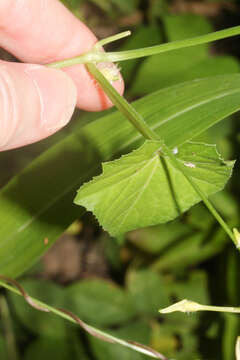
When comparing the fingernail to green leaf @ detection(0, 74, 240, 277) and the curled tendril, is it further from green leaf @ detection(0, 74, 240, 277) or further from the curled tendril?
the curled tendril

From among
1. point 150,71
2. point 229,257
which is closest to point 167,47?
point 150,71

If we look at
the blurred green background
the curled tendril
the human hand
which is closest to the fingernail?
the human hand

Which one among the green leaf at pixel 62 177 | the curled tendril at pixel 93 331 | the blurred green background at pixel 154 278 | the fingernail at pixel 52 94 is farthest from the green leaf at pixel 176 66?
the curled tendril at pixel 93 331

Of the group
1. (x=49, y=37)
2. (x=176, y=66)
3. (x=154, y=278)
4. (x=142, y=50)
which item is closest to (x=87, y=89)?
(x=49, y=37)

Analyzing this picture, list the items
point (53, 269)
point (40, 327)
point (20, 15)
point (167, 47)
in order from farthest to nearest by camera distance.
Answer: point (53, 269)
point (40, 327)
point (20, 15)
point (167, 47)

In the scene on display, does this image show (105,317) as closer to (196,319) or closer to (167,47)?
(196,319)

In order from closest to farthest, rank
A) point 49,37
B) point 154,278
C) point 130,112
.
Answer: point 130,112
point 49,37
point 154,278

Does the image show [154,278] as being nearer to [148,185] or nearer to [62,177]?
[62,177]

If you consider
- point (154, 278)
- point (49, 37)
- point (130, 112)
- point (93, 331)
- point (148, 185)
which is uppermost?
point (49, 37)
